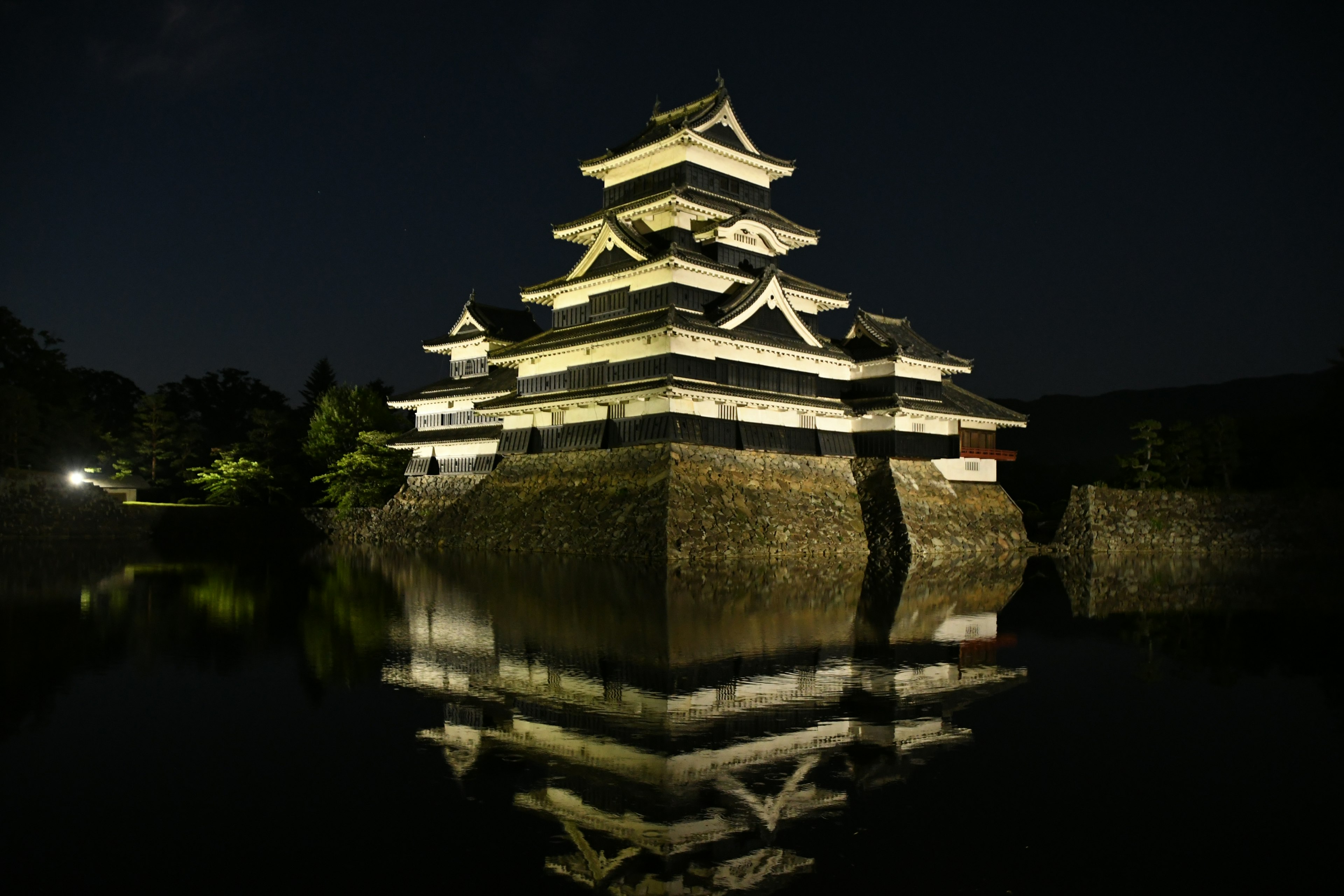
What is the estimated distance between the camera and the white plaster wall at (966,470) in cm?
4288

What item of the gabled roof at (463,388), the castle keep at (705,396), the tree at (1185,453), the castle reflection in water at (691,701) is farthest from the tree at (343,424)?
the tree at (1185,453)

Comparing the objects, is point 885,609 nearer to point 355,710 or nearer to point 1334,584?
point 355,710

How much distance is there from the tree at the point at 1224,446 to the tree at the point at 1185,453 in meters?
0.40

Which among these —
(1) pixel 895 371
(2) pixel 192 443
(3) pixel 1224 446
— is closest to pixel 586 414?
(1) pixel 895 371

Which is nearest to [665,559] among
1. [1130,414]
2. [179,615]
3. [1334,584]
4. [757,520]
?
[757,520]

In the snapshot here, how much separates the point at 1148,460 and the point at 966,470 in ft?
31.0

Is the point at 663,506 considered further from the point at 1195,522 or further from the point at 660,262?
the point at 1195,522

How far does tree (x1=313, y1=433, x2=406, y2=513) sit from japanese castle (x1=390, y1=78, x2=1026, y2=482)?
7.28 m

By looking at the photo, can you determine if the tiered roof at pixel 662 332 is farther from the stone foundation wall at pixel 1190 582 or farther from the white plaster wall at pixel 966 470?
the stone foundation wall at pixel 1190 582

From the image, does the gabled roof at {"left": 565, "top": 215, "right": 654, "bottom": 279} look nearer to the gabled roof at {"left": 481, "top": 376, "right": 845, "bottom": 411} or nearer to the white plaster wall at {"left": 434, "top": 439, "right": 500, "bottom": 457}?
the gabled roof at {"left": 481, "top": 376, "right": 845, "bottom": 411}

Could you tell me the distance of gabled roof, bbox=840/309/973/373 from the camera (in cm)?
4191

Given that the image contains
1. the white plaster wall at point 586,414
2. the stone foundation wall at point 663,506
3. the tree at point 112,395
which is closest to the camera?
the stone foundation wall at point 663,506

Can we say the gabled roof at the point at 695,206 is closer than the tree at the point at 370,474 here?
Yes

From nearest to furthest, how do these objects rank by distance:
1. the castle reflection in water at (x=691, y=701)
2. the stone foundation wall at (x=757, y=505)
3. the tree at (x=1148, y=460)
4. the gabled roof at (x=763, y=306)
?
1. the castle reflection in water at (x=691, y=701)
2. the stone foundation wall at (x=757, y=505)
3. the gabled roof at (x=763, y=306)
4. the tree at (x=1148, y=460)
